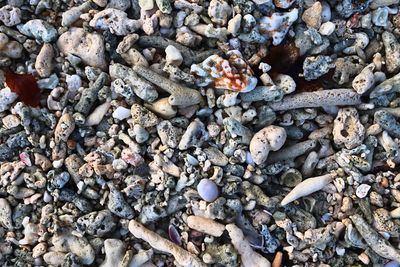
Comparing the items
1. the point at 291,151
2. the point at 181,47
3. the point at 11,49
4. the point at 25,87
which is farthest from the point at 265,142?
the point at 11,49

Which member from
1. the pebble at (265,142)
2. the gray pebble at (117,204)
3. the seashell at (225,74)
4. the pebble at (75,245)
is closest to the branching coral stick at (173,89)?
the seashell at (225,74)

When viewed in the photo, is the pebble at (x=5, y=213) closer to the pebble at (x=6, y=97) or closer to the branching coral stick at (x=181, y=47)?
the pebble at (x=6, y=97)

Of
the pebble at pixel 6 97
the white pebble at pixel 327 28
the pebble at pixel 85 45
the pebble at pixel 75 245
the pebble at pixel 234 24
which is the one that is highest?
the white pebble at pixel 327 28

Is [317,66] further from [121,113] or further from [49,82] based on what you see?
[49,82]

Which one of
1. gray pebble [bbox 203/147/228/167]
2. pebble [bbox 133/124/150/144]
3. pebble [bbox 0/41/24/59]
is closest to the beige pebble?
gray pebble [bbox 203/147/228/167]

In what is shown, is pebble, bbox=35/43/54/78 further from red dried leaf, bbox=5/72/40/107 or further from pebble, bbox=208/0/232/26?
pebble, bbox=208/0/232/26

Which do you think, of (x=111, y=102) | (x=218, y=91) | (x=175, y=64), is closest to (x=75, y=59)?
(x=111, y=102)

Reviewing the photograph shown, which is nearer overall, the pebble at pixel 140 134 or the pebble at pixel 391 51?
the pebble at pixel 140 134

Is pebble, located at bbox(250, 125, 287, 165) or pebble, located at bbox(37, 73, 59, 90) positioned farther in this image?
pebble, located at bbox(37, 73, 59, 90)
